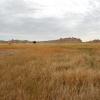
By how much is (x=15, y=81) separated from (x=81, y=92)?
99.4 inches

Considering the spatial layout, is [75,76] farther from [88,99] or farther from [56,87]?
[88,99]

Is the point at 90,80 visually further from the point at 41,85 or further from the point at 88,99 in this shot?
the point at 88,99

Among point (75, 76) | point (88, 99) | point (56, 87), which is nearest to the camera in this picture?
point (88, 99)

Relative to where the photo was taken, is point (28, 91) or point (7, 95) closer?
point (7, 95)

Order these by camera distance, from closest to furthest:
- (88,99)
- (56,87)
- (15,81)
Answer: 1. (88,99)
2. (56,87)
3. (15,81)

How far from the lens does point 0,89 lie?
22.9 ft

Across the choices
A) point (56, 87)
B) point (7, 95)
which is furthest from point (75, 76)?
point (7, 95)

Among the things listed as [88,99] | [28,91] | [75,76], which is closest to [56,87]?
[28,91]

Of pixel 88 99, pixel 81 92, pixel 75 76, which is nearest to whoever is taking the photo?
pixel 88 99

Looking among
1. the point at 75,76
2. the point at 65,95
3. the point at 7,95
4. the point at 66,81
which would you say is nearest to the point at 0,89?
the point at 7,95

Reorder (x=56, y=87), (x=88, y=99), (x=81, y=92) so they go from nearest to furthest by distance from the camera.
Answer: (x=88, y=99), (x=81, y=92), (x=56, y=87)

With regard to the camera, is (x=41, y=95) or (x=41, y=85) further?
(x=41, y=85)

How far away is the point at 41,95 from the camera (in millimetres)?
6309

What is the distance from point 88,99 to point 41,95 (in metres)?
1.20
